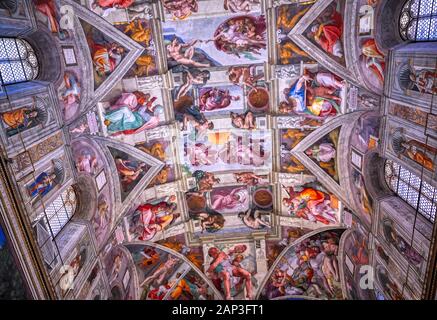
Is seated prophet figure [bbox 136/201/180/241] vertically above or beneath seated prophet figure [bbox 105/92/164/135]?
beneath

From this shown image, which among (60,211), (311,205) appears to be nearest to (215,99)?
(311,205)

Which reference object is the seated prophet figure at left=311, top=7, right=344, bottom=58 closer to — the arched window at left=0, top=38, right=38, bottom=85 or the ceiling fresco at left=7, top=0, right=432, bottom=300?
the ceiling fresco at left=7, top=0, right=432, bottom=300

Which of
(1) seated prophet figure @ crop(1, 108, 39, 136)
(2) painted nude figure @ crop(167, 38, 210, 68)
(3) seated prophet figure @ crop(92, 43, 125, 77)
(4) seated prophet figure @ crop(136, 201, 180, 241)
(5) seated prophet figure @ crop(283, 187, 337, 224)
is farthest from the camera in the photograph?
(4) seated prophet figure @ crop(136, 201, 180, 241)

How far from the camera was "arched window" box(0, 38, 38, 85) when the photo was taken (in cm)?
1057

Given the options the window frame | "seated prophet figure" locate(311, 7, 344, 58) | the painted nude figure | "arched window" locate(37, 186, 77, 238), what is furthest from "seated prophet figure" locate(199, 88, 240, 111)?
the window frame

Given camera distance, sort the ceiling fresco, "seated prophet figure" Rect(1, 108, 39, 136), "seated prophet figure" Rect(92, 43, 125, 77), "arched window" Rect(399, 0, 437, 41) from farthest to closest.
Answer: "seated prophet figure" Rect(92, 43, 125, 77) → the ceiling fresco → "arched window" Rect(399, 0, 437, 41) → "seated prophet figure" Rect(1, 108, 39, 136)

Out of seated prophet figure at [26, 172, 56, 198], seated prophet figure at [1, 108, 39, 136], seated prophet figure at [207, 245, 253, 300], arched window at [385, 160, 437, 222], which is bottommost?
seated prophet figure at [207, 245, 253, 300]

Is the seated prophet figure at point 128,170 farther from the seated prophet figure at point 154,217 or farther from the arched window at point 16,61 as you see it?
the arched window at point 16,61

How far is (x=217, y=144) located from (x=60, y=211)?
6068 millimetres

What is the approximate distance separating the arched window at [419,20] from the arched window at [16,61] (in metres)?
9.69

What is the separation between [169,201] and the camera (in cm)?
1684

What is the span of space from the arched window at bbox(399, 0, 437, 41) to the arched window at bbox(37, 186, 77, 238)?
10.1 metres
